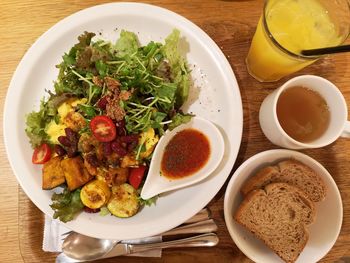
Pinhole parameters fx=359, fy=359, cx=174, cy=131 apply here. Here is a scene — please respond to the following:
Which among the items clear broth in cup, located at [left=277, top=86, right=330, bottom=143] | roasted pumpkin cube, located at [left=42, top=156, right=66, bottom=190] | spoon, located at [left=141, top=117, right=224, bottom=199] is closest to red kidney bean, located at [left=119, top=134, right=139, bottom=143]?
spoon, located at [left=141, top=117, right=224, bottom=199]

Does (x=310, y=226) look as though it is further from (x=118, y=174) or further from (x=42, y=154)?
(x=42, y=154)

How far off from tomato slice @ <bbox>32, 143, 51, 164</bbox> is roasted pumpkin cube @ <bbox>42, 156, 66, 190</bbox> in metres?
0.05

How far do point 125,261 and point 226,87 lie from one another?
101cm

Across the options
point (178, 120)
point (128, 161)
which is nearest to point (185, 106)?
point (178, 120)

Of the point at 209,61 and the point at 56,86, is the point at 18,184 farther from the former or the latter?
the point at 209,61

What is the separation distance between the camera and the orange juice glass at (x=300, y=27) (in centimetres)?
166

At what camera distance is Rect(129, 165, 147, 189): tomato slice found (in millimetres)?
1771

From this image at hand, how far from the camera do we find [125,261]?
180 centimetres

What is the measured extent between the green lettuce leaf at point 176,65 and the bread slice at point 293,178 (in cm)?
54

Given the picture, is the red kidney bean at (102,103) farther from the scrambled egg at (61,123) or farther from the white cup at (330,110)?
the white cup at (330,110)

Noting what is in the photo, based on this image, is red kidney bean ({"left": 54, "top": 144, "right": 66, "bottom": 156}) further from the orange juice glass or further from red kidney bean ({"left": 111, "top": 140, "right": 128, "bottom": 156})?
the orange juice glass

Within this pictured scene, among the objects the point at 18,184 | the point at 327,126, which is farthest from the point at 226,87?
the point at 18,184

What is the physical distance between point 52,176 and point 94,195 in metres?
0.22

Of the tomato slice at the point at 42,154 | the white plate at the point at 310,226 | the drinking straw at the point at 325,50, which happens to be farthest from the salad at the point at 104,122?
the drinking straw at the point at 325,50
